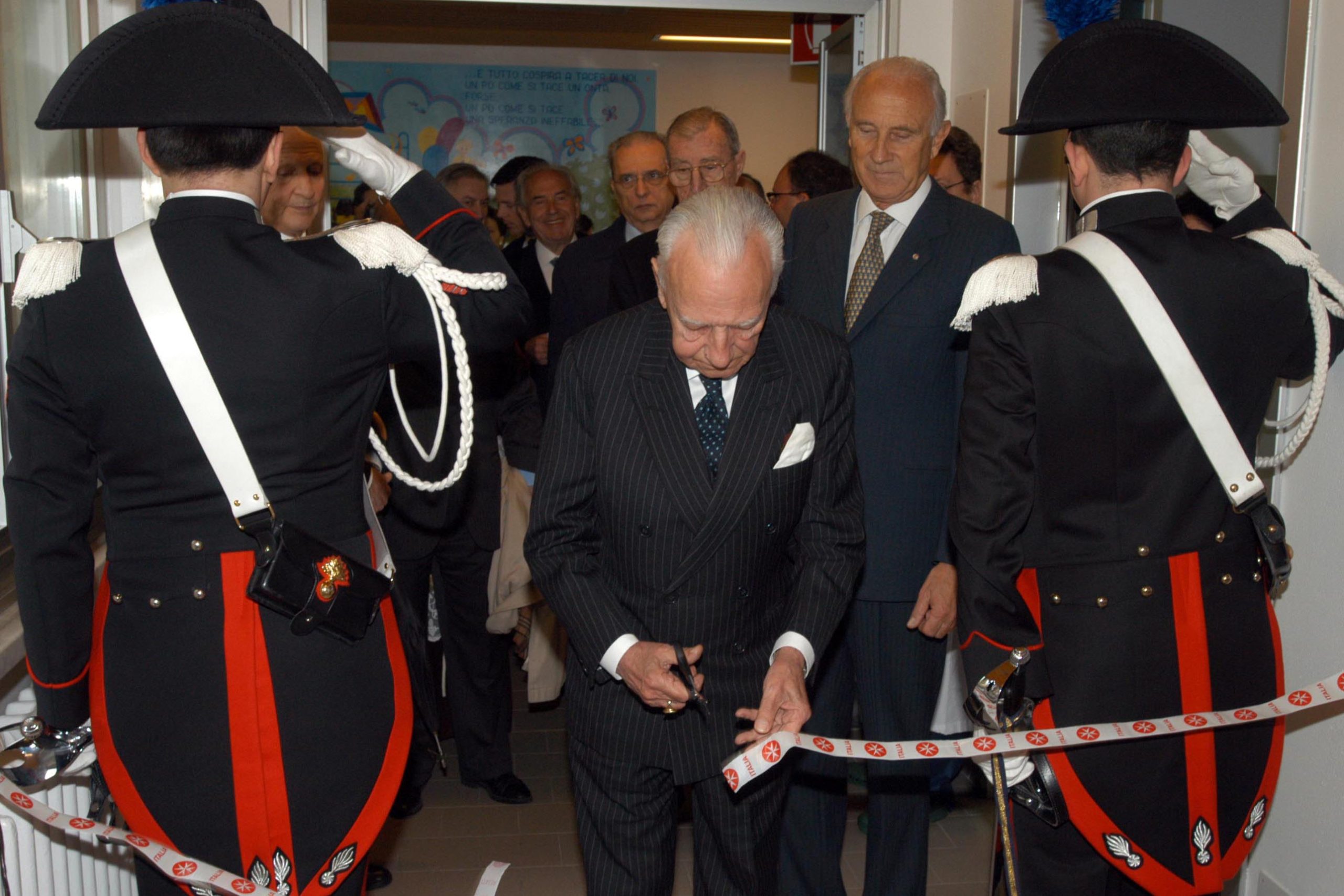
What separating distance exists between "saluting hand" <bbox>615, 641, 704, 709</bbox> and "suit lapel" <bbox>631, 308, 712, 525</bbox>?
231 millimetres

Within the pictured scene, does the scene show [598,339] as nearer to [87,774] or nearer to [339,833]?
[339,833]

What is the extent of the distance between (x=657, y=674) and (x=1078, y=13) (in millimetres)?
1550

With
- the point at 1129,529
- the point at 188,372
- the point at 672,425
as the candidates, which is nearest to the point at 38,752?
the point at 188,372

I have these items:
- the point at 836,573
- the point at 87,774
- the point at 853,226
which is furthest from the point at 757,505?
the point at 87,774

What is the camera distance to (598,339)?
218 centimetres

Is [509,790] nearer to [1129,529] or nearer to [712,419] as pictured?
[712,419]

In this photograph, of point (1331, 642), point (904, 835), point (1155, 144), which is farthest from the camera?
point (904, 835)

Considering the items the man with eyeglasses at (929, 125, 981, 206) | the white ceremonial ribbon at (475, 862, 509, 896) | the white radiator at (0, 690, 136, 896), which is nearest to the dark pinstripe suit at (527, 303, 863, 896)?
the white ceremonial ribbon at (475, 862, 509, 896)

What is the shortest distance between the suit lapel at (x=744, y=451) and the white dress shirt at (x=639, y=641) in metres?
0.03

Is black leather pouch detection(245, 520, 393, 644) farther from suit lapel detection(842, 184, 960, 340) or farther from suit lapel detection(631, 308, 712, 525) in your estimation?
suit lapel detection(842, 184, 960, 340)

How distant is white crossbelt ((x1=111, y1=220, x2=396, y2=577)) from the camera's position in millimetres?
1785

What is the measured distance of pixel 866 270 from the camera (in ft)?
9.32

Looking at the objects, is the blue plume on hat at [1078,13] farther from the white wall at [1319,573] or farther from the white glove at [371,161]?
the white glove at [371,161]

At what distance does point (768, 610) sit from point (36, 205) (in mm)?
2097
